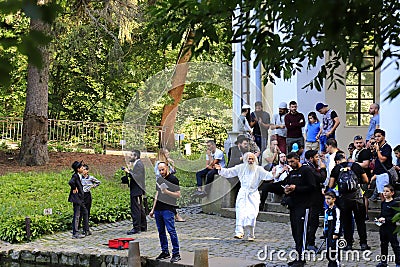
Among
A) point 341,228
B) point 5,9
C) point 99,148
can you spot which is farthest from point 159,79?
point 5,9

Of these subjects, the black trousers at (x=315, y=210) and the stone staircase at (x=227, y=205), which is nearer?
the black trousers at (x=315, y=210)

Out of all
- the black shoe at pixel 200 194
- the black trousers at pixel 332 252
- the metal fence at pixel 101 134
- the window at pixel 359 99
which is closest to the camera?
the black trousers at pixel 332 252

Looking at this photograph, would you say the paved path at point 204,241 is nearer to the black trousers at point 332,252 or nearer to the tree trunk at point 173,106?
the black trousers at point 332,252

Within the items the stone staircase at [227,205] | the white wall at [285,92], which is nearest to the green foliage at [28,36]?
the stone staircase at [227,205]

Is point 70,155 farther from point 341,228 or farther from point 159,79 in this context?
point 341,228

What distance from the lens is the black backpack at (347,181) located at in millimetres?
11117

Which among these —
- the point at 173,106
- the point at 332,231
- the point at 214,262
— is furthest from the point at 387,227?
the point at 173,106

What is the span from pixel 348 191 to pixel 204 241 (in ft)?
11.8

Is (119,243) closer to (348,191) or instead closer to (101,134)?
(348,191)

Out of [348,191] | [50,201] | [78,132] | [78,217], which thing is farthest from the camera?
[78,132]

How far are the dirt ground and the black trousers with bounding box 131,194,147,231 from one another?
8.98 metres

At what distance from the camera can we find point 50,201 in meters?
18.7

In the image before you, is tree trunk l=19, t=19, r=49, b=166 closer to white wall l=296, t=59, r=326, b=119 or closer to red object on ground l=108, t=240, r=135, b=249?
white wall l=296, t=59, r=326, b=119
